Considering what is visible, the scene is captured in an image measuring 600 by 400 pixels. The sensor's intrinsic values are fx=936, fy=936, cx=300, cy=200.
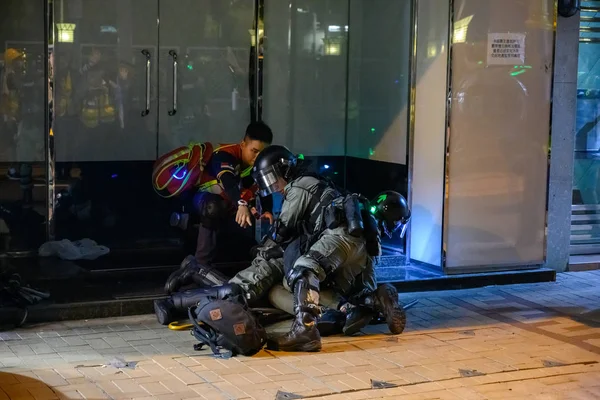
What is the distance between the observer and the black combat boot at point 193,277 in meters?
7.86

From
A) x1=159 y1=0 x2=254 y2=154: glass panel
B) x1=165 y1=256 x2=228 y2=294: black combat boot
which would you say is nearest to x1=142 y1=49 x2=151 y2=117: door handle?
x1=159 y1=0 x2=254 y2=154: glass panel

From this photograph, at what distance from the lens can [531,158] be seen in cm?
938

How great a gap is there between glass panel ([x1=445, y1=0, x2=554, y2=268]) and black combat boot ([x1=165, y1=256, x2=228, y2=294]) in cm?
249

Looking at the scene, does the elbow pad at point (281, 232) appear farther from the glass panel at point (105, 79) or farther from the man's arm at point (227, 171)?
the glass panel at point (105, 79)

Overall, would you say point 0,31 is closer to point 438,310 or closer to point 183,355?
point 183,355

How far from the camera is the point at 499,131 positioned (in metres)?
9.20

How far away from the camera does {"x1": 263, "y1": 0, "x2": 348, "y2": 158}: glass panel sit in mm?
10680

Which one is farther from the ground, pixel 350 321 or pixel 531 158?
pixel 531 158

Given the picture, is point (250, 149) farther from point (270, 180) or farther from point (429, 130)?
point (429, 130)

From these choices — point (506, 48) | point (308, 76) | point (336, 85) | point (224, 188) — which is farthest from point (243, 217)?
point (336, 85)

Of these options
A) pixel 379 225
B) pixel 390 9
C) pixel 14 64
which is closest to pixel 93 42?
pixel 14 64

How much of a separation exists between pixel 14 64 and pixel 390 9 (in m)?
3.96

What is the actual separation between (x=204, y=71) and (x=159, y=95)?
58 centimetres

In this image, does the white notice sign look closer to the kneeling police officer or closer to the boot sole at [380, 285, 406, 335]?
the kneeling police officer
